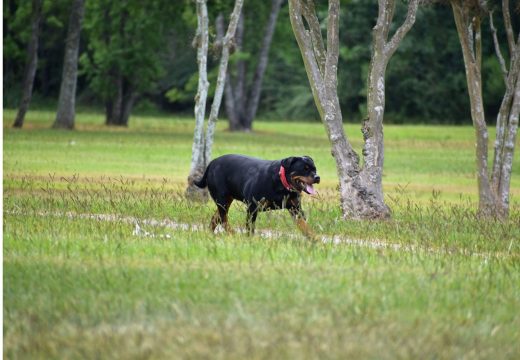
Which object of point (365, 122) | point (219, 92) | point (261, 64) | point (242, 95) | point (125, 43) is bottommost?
point (242, 95)

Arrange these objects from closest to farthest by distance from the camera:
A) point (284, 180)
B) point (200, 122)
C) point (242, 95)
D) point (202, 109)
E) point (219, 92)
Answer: point (284, 180)
point (200, 122)
point (202, 109)
point (219, 92)
point (242, 95)

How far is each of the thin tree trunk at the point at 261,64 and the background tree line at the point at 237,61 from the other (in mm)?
167

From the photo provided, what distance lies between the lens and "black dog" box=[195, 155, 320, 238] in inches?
531

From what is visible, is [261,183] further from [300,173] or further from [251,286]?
[251,286]

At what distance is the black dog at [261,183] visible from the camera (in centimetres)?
1350

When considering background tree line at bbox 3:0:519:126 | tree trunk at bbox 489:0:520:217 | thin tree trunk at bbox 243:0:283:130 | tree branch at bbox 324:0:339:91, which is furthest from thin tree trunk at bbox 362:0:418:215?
thin tree trunk at bbox 243:0:283:130

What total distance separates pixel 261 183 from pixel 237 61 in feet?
141

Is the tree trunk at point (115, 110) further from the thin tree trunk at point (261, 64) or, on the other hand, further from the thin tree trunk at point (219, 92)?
the thin tree trunk at point (219, 92)

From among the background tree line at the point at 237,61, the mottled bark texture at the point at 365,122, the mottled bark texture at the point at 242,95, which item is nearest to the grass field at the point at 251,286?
the mottled bark texture at the point at 365,122

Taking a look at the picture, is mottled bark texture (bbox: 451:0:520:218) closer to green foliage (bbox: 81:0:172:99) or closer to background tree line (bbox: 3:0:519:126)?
background tree line (bbox: 3:0:519:126)

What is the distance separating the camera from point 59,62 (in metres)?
85.1

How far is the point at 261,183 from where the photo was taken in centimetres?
1386

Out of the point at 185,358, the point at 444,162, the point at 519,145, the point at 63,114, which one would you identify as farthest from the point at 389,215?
the point at 63,114

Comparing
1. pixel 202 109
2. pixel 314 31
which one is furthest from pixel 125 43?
pixel 314 31
